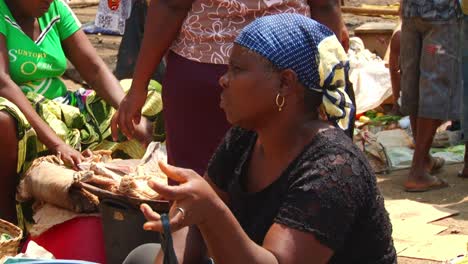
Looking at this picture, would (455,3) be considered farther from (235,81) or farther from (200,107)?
(235,81)

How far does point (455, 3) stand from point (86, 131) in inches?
94.1

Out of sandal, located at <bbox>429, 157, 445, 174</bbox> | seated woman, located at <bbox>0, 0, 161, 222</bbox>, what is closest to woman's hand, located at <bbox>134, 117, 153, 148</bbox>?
seated woman, located at <bbox>0, 0, 161, 222</bbox>

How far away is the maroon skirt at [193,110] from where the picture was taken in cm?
359

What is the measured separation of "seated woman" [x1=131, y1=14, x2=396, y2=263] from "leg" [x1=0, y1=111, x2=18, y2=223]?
1.92 metres

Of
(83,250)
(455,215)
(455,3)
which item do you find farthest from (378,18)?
(83,250)

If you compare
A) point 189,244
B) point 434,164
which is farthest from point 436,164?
point 189,244

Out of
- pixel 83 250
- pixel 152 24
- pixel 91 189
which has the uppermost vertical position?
pixel 152 24

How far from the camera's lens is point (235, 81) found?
272cm

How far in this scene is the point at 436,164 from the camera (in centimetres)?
637

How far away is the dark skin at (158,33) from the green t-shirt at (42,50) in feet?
4.04

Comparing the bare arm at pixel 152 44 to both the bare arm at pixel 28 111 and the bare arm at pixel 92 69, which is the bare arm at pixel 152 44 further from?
the bare arm at pixel 92 69

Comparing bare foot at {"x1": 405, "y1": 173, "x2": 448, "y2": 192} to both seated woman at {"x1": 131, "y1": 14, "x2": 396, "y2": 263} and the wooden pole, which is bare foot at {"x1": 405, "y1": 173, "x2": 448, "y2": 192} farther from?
the wooden pole

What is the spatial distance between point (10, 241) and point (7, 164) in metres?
0.70

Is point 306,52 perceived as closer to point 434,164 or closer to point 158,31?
point 158,31
